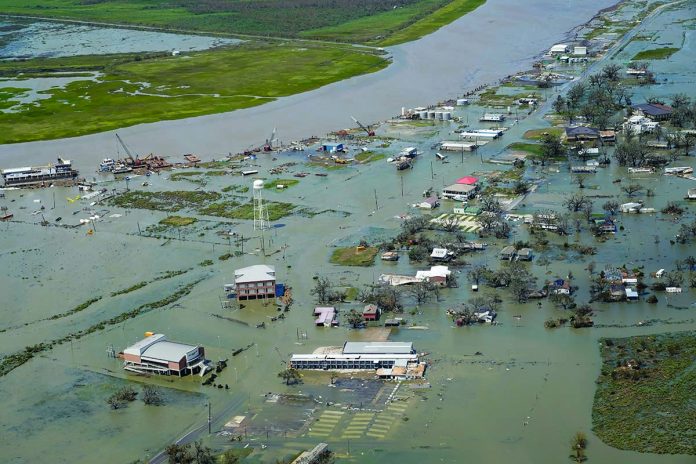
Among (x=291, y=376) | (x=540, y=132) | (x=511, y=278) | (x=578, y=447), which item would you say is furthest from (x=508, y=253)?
(x=540, y=132)

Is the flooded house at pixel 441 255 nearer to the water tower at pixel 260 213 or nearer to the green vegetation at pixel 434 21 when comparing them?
the water tower at pixel 260 213

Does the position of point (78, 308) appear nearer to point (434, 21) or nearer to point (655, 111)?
point (655, 111)

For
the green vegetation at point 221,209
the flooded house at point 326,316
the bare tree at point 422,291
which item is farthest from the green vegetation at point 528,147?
the flooded house at point 326,316

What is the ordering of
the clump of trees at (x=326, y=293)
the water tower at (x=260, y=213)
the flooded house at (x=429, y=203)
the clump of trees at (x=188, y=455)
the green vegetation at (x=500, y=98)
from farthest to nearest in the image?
the green vegetation at (x=500, y=98), the flooded house at (x=429, y=203), the water tower at (x=260, y=213), the clump of trees at (x=326, y=293), the clump of trees at (x=188, y=455)

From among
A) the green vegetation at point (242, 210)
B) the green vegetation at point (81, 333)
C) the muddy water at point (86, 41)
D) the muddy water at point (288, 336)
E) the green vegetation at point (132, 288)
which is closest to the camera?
the muddy water at point (288, 336)

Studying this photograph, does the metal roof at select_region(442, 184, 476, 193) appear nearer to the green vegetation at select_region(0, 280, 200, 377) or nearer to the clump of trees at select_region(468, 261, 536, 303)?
the clump of trees at select_region(468, 261, 536, 303)

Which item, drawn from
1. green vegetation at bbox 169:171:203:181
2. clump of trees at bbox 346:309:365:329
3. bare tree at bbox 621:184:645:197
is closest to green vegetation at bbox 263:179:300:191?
green vegetation at bbox 169:171:203:181
